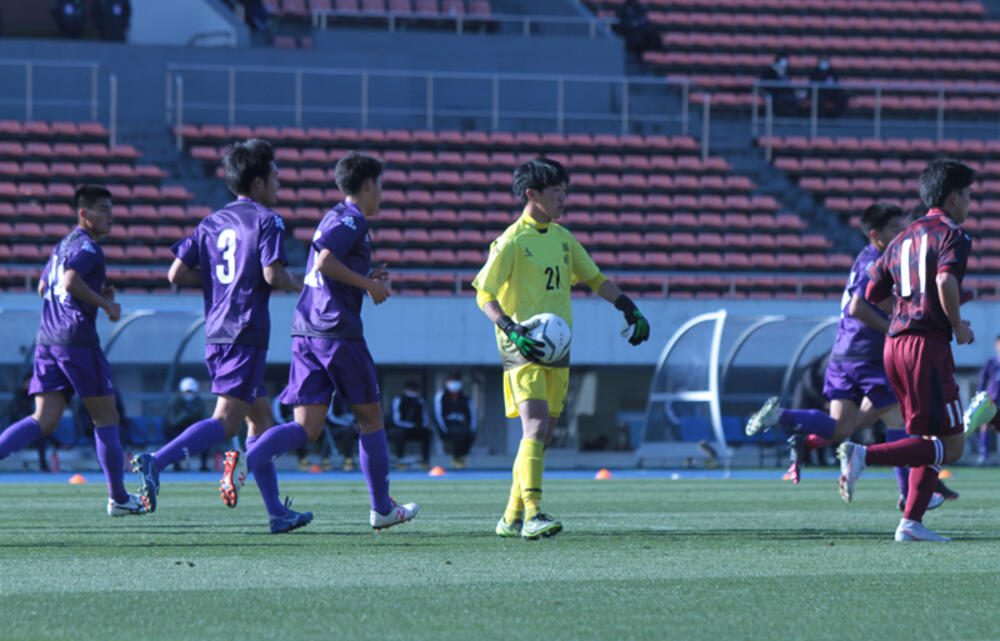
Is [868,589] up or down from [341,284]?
down

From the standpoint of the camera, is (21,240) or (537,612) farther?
(21,240)

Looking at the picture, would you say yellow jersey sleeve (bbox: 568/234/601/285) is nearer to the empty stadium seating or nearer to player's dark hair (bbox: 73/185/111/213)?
player's dark hair (bbox: 73/185/111/213)

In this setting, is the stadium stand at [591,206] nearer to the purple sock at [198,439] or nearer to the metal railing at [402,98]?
the metal railing at [402,98]

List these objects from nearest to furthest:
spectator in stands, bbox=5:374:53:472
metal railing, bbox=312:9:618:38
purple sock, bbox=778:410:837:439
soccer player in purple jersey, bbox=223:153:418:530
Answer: soccer player in purple jersey, bbox=223:153:418:530, purple sock, bbox=778:410:837:439, spectator in stands, bbox=5:374:53:472, metal railing, bbox=312:9:618:38

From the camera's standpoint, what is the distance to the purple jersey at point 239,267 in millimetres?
6984

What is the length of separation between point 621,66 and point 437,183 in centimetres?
572

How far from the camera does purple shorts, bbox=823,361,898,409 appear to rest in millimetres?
9188

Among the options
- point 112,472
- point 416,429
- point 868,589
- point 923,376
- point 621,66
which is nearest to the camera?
point 868,589

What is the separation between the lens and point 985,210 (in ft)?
91.8

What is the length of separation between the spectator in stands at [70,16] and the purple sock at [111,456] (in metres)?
23.5

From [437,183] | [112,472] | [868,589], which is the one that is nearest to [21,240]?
[437,183]

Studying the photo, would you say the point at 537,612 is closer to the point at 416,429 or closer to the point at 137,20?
the point at 416,429

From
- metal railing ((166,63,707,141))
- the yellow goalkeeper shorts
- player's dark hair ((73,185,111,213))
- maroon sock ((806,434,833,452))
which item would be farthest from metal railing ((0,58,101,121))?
the yellow goalkeeper shorts

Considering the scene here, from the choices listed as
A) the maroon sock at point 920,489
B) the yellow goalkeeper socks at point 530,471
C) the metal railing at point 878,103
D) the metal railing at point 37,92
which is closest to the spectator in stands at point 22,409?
the metal railing at point 37,92
